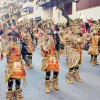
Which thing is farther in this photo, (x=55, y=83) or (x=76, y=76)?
(x=76, y=76)

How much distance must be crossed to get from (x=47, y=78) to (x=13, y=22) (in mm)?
1898

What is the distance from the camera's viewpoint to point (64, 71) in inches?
437

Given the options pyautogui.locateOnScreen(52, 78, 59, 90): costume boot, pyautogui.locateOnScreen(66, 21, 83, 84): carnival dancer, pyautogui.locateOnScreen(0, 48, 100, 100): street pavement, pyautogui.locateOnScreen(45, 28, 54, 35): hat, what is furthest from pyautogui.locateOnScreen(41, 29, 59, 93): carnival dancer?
pyautogui.locateOnScreen(66, 21, 83, 84): carnival dancer

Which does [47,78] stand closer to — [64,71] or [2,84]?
[2,84]

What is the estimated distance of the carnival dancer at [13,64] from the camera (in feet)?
21.2

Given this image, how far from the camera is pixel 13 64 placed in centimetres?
653

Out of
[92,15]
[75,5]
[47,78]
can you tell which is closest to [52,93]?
[47,78]

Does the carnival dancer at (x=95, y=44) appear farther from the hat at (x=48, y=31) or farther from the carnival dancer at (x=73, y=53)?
the hat at (x=48, y=31)

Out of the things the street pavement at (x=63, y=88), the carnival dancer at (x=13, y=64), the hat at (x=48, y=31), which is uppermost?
the hat at (x=48, y=31)

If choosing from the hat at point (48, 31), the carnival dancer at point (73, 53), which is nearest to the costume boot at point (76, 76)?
the carnival dancer at point (73, 53)

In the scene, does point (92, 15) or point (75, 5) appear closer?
point (92, 15)

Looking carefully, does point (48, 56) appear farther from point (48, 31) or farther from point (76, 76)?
point (76, 76)

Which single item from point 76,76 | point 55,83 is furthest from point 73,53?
point 55,83

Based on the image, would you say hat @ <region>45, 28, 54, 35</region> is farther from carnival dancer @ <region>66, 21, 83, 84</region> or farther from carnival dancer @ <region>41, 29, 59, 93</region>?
carnival dancer @ <region>66, 21, 83, 84</region>
